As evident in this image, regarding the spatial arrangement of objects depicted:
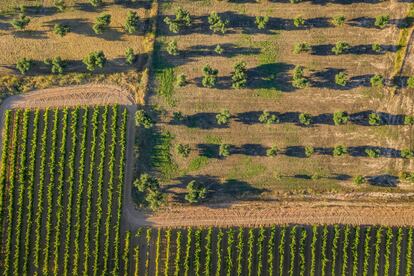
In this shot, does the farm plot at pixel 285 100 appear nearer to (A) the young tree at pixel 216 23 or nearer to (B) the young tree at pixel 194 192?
(A) the young tree at pixel 216 23

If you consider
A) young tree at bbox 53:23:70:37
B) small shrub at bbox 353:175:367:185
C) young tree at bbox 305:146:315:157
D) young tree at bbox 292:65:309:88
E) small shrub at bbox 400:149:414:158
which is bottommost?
small shrub at bbox 353:175:367:185

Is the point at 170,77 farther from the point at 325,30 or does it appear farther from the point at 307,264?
the point at 307,264

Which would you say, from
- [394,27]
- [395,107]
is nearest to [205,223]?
[395,107]

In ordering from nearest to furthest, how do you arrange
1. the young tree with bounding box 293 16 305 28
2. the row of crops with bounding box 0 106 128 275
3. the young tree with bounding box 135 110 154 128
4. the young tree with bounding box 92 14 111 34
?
the young tree with bounding box 135 110 154 128 → the young tree with bounding box 92 14 111 34 → the row of crops with bounding box 0 106 128 275 → the young tree with bounding box 293 16 305 28

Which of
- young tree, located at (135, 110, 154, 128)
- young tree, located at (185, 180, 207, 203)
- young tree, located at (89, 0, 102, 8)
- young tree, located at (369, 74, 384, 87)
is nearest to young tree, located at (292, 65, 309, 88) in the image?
young tree, located at (369, 74, 384, 87)

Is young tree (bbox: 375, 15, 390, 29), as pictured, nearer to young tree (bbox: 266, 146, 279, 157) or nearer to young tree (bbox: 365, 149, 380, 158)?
young tree (bbox: 365, 149, 380, 158)

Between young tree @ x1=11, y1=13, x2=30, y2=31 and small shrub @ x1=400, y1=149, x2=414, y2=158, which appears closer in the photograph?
young tree @ x1=11, y1=13, x2=30, y2=31

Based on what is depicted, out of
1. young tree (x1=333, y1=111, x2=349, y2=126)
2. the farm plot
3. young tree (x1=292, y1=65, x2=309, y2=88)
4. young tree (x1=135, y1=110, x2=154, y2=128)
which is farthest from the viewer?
the farm plot

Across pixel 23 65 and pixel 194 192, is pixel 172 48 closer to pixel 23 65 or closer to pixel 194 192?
pixel 194 192
